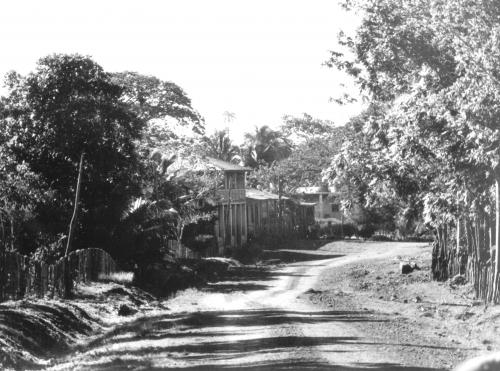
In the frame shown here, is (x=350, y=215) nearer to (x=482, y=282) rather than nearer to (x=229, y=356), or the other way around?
(x=482, y=282)

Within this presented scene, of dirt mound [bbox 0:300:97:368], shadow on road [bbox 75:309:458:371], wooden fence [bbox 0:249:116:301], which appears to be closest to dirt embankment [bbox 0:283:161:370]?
dirt mound [bbox 0:300:97:368]

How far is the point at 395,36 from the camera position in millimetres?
14891

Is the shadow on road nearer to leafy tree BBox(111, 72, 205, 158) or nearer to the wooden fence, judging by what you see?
the wooden fence

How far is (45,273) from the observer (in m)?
17.2

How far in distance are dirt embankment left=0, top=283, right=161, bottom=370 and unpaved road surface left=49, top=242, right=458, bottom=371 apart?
52 cm

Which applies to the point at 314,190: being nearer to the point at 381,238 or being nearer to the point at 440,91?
the point at 381,238

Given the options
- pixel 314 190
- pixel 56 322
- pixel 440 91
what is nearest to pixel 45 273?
pixel 56 322

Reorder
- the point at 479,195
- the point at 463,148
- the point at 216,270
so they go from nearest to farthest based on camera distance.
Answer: the point at 463,148 < the point at 479,195 < the point at 216,270

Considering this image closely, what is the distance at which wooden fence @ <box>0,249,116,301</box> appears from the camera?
15227 mm

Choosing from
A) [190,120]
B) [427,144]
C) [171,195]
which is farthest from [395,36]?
[190,120]

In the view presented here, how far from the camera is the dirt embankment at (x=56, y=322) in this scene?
1164cm

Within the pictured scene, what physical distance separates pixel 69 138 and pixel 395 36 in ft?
27.1

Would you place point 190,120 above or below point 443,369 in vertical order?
above

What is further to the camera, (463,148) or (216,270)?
(216,270)
